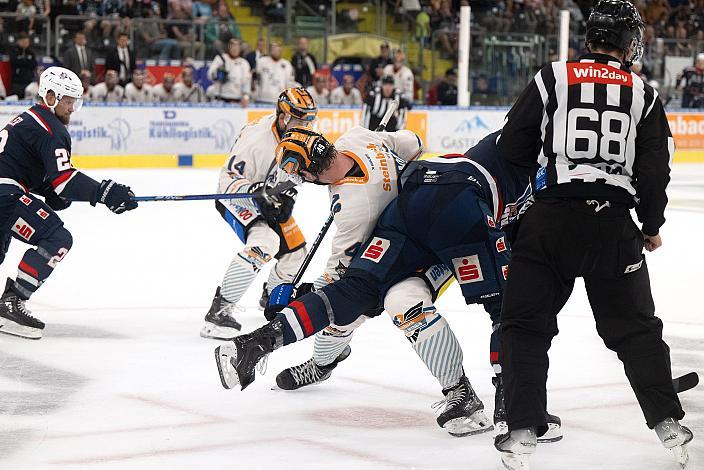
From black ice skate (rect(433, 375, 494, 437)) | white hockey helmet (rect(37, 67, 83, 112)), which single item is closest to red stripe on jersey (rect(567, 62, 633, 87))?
black ice skate (rect(433, 375, 494, 437))

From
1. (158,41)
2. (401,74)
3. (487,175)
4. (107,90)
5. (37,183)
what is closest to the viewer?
(487,175)

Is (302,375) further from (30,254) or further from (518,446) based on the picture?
(30,254)

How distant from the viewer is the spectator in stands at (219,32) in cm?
1516

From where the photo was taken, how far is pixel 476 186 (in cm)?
376

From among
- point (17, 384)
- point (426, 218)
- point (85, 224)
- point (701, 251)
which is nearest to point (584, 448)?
point (426, 218)

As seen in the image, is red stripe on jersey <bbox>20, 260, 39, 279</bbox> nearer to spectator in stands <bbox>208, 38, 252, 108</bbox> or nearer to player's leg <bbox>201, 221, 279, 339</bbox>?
player's leg <bbox>201, 221, 279, 339</bbox>

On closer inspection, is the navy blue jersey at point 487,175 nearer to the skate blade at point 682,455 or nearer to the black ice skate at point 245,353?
the black ice skate at point 245,353

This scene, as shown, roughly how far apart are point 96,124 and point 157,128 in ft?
2.60

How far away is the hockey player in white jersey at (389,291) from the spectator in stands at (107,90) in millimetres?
9835

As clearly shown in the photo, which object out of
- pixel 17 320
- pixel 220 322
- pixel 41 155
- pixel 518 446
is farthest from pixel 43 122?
pixel 518 446

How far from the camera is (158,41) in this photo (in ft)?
48.0

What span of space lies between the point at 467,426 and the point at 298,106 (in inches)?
86.8

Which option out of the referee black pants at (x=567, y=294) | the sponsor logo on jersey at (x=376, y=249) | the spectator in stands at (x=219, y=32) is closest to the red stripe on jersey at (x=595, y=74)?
the referee black pants at (x=567, y=294)

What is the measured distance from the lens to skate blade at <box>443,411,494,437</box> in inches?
145
